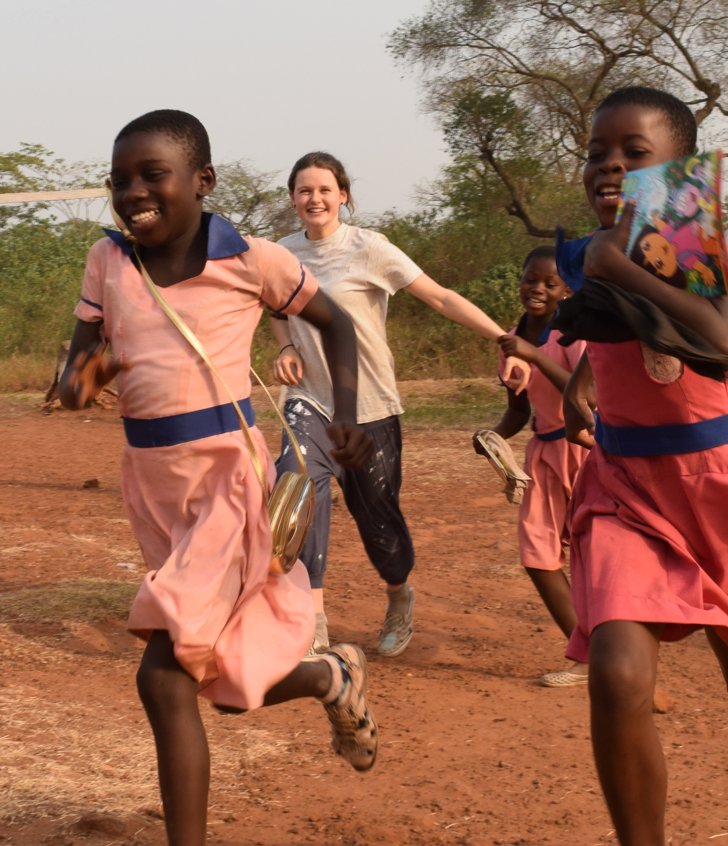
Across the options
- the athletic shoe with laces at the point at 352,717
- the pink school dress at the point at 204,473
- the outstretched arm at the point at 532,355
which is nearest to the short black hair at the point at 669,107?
the pink school dress at the point at 204,473

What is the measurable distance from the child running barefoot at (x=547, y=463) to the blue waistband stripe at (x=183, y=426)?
2035mm

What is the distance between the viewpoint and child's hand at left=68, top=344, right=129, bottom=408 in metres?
3.05

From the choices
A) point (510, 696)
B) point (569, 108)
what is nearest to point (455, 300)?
point (510, 696)

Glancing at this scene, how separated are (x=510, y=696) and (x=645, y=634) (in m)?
2.25

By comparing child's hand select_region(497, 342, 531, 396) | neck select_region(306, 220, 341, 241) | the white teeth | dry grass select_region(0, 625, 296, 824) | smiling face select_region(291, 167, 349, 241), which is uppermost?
smiling face select_region(291, 167, 349, 241)

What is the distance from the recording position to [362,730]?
3502 mm

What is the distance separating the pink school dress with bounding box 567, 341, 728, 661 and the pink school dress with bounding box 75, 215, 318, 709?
29.7 inches

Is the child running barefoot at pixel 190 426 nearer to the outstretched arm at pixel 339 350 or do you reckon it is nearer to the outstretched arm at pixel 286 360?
the outstretched arm at pixel 339 350

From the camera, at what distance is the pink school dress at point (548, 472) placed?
5.08m

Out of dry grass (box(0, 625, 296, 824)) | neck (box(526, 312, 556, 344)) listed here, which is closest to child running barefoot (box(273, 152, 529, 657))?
neck (box(526, 312, 556, 344))

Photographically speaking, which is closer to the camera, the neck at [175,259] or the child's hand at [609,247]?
the child's hand at [609,247]

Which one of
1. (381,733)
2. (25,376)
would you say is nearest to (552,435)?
(381,733)

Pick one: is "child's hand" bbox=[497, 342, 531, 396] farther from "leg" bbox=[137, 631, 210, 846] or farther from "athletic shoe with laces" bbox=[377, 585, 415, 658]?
"leg" bbox=[137, 631, 210, 846]

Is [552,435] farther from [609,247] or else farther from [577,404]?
[609,247]
